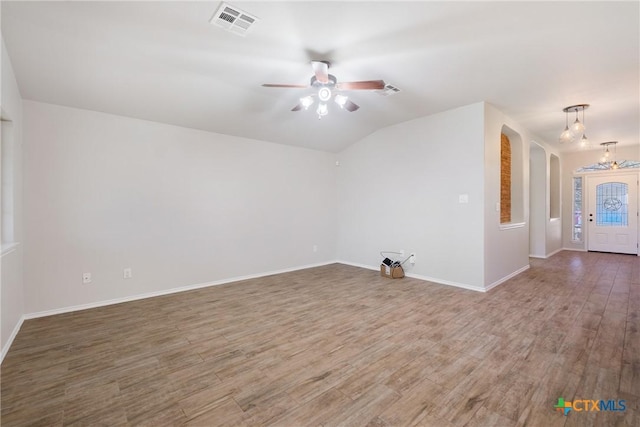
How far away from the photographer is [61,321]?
3084mm

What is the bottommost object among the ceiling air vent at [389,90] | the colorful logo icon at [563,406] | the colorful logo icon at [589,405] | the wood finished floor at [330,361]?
the colorful logo icon at [589,405]

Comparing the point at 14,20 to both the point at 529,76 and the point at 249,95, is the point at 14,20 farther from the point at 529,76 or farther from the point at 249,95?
the point at 529,76

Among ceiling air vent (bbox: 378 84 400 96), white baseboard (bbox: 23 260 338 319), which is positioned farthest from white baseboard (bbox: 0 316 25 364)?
ceiling air vent (bbox: 378 84 400 96)

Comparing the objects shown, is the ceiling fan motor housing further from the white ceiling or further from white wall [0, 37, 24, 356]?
white wall [0, 37, 24, 356]

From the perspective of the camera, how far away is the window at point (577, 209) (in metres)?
7.78

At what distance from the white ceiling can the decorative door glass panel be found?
439cm

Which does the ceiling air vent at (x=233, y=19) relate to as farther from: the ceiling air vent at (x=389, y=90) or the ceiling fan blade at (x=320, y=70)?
the ceiling air vent at (x=389, y=90)

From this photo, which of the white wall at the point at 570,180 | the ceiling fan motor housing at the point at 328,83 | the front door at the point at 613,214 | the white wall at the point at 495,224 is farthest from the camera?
the white wall at the point at 570,180

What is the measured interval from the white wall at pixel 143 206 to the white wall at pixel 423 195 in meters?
1.35

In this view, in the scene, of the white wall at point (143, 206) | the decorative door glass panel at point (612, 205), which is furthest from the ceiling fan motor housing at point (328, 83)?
the decorative door glass panel at point (612, 205)

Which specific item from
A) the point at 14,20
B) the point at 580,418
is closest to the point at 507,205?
the point at 580,418

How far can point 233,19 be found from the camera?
227 cm

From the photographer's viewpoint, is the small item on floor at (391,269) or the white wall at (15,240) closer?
the white wall at (15,240)

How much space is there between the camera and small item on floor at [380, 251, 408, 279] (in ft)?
15.7
